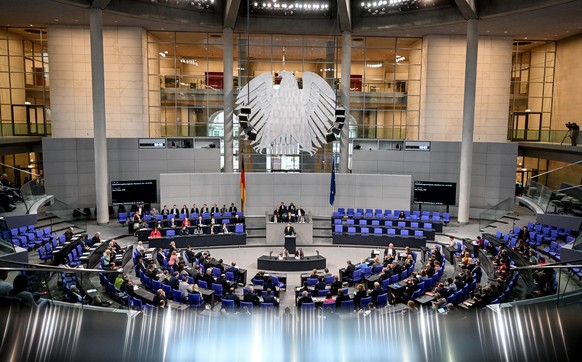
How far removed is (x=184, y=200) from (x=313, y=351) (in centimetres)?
2044

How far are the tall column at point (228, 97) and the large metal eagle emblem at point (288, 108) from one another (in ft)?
21.1

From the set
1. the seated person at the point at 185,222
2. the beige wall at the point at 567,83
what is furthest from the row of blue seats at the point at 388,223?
the beige wall at the point at 567,83

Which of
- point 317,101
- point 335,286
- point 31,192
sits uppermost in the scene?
point 317,101

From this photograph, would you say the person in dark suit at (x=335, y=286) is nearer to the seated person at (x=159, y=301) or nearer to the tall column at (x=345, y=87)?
the seated person at (x=159, y=301)

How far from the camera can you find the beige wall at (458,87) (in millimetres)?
26016

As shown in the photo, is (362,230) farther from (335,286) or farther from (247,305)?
(247,305)

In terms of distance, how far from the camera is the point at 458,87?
26.3 metres

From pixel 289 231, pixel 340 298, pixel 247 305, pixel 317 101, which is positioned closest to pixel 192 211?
pixel 289 231

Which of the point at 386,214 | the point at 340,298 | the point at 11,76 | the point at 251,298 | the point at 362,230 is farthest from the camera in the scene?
the point at 11,76

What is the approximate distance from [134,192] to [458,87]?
1943 cm

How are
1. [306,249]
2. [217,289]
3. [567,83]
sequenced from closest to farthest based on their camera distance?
1. [217,289]
2. [306,249]
3. [567,83]

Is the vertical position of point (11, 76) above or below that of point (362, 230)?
above

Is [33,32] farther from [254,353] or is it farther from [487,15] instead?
[254,353]

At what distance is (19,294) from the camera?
4.75 meters
